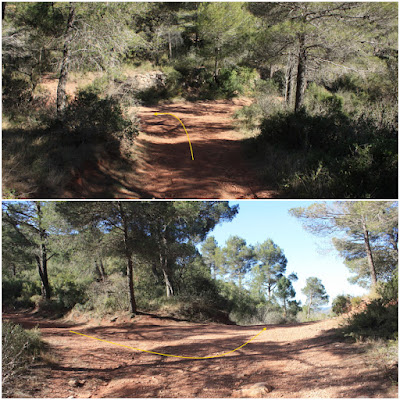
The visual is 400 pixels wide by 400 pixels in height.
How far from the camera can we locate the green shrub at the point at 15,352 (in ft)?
17.8

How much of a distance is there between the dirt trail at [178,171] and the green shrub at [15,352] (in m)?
3.20

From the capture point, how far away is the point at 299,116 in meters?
12.2

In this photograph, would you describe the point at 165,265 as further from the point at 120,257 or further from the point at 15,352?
the point at 15,352

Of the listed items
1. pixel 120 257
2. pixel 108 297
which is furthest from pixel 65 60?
pixel 108 297

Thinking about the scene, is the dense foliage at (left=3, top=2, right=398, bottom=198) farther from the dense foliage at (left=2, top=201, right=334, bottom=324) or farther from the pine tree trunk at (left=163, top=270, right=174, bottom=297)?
the pine tree trunk at (left=163, top=270, right=174, bottom=297)

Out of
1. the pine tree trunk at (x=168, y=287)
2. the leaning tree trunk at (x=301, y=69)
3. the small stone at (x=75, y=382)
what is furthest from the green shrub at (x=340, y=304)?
the small stone at (x=75, y=382)

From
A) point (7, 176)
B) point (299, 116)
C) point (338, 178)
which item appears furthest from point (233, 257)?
point (7, 176)

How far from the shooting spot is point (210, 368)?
698 centimetres

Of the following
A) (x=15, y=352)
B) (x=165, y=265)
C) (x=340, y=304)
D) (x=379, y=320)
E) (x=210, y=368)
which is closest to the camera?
(x=15, y=352)

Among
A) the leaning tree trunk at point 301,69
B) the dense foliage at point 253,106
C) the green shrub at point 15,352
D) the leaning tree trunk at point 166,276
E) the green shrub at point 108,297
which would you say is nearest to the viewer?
the green shrub at point 15,352

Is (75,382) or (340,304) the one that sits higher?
(75,382)

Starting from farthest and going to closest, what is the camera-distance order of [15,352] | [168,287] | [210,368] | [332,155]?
[168,287] < [332,155] < [210,368] < [15,352]

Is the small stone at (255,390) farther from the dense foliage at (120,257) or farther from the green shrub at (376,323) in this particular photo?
the dense foliage at (120,257)

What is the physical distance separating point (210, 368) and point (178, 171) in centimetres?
606
